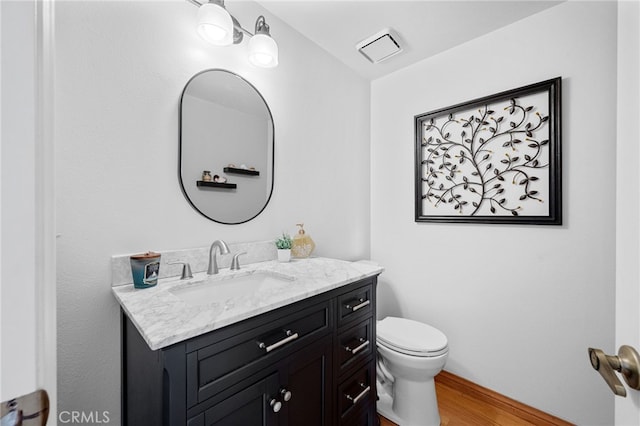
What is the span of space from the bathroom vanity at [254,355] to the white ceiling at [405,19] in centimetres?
159

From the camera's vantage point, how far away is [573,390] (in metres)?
1.49

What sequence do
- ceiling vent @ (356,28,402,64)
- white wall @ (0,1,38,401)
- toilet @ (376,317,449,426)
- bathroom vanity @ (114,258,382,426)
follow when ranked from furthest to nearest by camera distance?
ceiling vent @ (356,28,402,64) → toilet @ (376,317,449,426) → bathroom vanity @ (114,258,382,426) → white wall @ (0,1,38,401)

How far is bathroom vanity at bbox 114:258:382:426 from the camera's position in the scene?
0.70 meters

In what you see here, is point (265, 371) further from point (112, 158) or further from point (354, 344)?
point (112, 158)

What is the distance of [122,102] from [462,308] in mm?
2331

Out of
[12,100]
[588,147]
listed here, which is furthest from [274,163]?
[588,147]

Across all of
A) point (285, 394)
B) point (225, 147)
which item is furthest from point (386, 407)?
point (225, 147)

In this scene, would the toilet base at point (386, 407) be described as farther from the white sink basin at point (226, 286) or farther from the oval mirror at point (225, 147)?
the oval mirror at point (225, 147)

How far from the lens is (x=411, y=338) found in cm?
162

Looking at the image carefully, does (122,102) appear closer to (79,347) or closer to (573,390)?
(79,347)

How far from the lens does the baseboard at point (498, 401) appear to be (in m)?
1.56

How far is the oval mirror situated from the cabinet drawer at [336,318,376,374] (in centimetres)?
82

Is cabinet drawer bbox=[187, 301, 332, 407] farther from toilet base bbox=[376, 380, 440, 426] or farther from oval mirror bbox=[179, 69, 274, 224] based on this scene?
toilet base bbox=[376, 380, 440, 426]

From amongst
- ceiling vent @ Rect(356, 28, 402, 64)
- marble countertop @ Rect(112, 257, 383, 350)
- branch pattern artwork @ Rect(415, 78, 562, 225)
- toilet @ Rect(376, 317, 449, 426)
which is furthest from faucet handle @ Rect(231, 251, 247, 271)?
ceiling vent @ Rect(356, 28, 402, 64)
